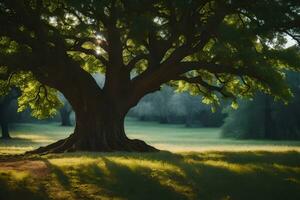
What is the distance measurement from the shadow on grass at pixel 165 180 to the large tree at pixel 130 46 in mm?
6210

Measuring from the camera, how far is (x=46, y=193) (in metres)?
14.5

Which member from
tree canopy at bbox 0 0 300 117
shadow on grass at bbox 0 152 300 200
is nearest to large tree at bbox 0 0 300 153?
tree canopy at bbox 0 0 300 117

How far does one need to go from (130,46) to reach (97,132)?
22.2ft

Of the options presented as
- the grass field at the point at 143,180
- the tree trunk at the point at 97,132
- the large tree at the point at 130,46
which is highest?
the large tree at the point at 130,46

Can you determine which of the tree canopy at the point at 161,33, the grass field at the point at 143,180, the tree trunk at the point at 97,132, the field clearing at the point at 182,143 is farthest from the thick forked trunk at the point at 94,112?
the grass field at the point at 143,180

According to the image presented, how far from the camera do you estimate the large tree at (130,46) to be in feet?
75.1

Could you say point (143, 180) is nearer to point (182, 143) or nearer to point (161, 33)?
point (161, 33)

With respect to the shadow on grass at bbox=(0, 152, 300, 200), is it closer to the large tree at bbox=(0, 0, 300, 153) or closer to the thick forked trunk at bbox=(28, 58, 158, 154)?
the large tree at bbox=(0, 0, 300, 153)

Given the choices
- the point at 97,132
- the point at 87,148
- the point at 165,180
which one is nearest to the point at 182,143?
the point at 97,132

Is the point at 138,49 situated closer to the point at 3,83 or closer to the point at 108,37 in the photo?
the point at 108,37

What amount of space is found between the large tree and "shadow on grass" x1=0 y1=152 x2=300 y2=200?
621 centimetres

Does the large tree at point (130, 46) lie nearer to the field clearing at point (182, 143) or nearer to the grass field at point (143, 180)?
the grass field at point (143, 180)

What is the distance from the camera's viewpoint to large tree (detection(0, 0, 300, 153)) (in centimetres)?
2290

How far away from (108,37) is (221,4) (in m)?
6.89
